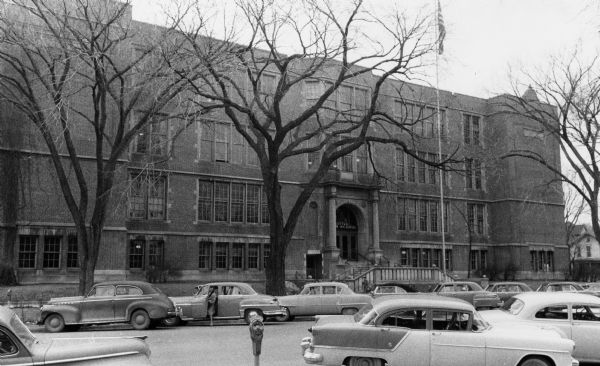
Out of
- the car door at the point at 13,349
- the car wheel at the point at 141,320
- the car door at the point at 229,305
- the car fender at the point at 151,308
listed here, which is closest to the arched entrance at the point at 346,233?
the car door at the point at 229,305

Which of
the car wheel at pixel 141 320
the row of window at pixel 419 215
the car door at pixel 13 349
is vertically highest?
the row of window at pixel 419 215

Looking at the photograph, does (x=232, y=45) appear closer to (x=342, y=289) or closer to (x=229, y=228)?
(x=342, y=289)

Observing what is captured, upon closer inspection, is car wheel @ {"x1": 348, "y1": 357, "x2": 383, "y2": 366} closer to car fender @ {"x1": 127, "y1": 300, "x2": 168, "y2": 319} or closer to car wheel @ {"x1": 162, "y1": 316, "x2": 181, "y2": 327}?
car fender @ {"x1": 127, "y1": 300, "x2": 168, "y2": 319}

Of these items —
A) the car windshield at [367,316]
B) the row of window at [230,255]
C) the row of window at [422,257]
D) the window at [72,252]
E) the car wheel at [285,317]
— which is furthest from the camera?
the row of window at [422,257]

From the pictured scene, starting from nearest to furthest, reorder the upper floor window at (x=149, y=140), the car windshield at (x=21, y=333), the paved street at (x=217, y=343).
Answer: the car windshield at (x=21, y=333) → the paved street at (x=217, y=343) → the upper floor window at (x=149, y=140)

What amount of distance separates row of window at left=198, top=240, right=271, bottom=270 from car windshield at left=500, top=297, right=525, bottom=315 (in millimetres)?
24424

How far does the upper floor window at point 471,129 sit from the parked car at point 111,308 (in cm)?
3531

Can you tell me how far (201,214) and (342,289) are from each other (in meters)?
16.6

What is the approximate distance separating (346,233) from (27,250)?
→ 20.7 m

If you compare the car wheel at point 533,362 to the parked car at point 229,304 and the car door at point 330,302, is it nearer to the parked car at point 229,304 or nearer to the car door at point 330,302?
the parked car at point 229,304

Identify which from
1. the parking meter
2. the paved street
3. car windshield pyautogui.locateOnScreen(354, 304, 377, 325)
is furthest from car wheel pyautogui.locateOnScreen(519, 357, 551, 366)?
the paved street

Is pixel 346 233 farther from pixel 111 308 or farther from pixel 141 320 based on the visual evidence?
pixel 111 308

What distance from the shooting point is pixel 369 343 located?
9.35 m

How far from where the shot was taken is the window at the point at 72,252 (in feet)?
102
